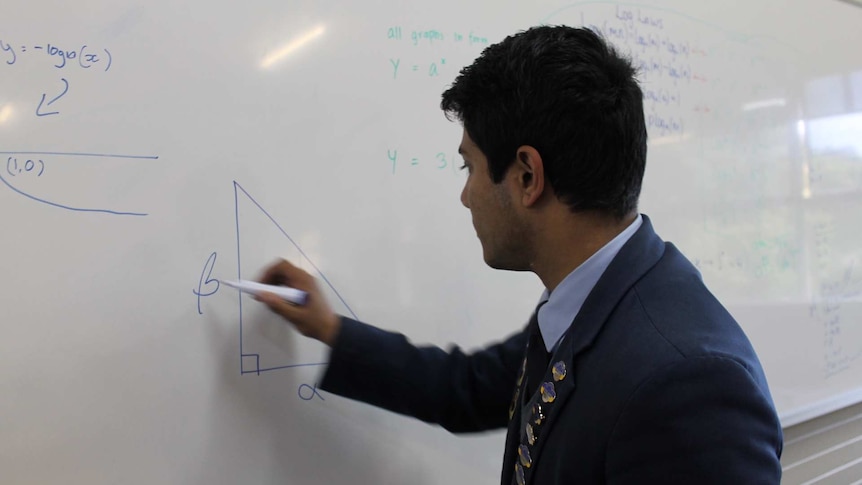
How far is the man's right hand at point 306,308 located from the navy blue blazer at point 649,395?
0.02 m

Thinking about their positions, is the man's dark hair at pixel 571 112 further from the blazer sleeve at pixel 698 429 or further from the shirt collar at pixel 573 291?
the blazer sleeve at pixel 698 429

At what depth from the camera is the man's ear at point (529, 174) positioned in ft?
2.00

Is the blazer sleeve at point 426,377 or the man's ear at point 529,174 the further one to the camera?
the blazer sleeve at point 426,377

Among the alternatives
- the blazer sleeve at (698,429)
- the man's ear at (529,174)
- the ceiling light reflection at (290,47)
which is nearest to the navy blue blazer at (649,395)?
the blazer sleeve at (698,429)

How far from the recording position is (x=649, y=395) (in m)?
0.50

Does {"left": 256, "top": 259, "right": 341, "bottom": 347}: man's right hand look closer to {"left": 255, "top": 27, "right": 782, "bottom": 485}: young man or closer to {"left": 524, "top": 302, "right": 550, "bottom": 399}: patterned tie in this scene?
{"left": 255, "top": 27, "right": 782, "bottom": 485}: young man

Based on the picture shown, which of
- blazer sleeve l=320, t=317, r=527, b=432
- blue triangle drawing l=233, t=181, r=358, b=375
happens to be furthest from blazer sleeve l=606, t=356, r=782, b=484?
blue triangle drawing l=233, t=181, r=358, b=375

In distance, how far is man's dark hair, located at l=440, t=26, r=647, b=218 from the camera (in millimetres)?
586

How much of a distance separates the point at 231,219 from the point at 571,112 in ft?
1.36

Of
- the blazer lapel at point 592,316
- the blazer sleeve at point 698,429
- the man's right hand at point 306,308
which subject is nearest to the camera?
the blazer sleeve at point 698,429

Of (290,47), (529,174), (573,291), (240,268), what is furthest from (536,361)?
(290,47)

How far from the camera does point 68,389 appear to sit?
0.64m

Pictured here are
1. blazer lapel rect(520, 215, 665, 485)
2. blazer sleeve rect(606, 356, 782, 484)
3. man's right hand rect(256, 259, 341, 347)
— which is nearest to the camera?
blazer sleeve rect(606, 356, 782, 484)

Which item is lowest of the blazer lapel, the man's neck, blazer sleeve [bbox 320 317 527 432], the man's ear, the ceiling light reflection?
blazer sleeve [bbox 320 317 527 432]
